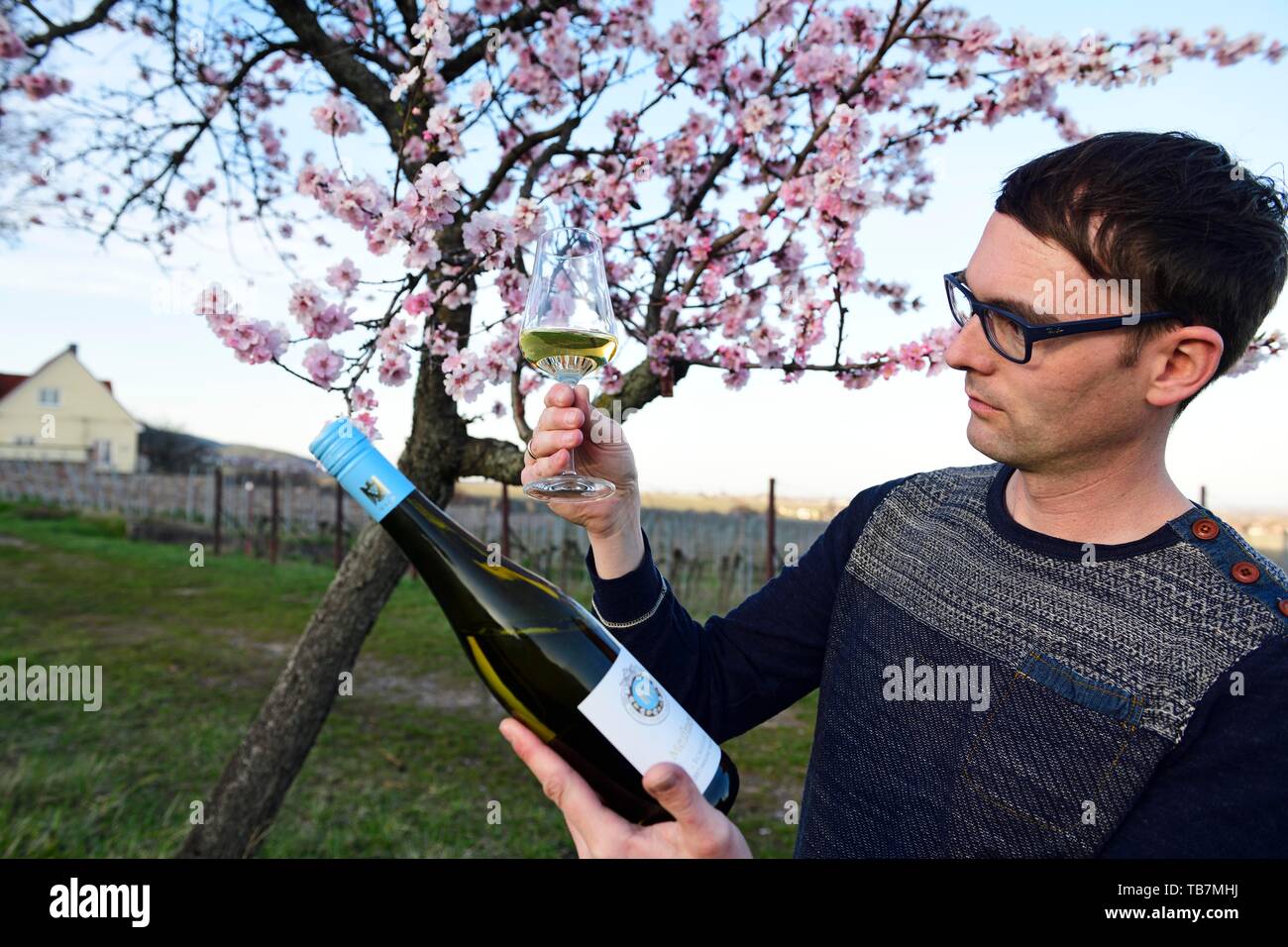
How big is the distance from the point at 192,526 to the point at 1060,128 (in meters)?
22.2

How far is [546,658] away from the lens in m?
1.81

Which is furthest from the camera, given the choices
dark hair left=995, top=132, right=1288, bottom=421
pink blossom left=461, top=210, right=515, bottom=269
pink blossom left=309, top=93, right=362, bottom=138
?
pink blossom left=309, top=93, right=362, bottom=138

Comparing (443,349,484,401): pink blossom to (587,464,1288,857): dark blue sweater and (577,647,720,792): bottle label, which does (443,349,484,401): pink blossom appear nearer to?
(587,464,1288,857): dark blue sweater

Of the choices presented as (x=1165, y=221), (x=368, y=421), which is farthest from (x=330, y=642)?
(x=1165, y=221)

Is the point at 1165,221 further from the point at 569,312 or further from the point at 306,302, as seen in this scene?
the point at 306,302

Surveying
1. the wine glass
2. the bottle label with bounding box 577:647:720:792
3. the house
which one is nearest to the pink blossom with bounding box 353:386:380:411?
the wine glass

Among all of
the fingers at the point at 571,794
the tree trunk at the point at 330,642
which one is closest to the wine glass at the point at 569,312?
the fingers at the point at 571,794

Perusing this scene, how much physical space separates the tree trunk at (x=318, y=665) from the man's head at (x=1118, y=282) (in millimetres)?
2664

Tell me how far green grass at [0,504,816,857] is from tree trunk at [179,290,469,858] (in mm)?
580

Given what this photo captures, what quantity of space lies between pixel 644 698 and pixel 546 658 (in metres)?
0.52

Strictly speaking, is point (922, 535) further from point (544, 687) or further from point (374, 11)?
point (374, 11)

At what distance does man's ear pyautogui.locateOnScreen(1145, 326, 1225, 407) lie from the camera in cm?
158

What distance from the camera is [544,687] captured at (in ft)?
5.88

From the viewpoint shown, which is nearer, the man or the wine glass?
the man
